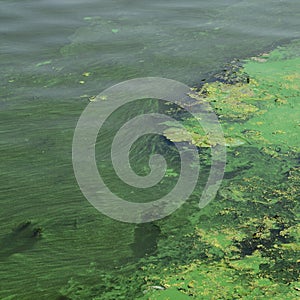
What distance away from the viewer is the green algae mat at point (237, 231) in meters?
1.94

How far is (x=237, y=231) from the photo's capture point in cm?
222

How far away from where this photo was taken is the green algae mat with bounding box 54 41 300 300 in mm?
1944

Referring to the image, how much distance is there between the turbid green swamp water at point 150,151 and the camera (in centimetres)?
202

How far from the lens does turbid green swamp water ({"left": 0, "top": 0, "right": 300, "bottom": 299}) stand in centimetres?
202

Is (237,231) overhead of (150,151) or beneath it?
beneath

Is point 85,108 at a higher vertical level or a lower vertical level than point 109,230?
higher

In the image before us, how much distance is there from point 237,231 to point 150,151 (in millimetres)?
734

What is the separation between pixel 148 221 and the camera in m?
2.31

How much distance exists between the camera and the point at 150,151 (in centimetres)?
279

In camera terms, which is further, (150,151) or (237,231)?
(150,151)

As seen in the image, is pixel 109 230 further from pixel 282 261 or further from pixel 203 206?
pixel 282 261

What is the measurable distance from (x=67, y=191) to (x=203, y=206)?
2.01ft

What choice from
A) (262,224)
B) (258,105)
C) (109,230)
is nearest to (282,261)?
(262,224)

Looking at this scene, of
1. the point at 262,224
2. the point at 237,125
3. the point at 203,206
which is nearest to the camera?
the point at 262,224
